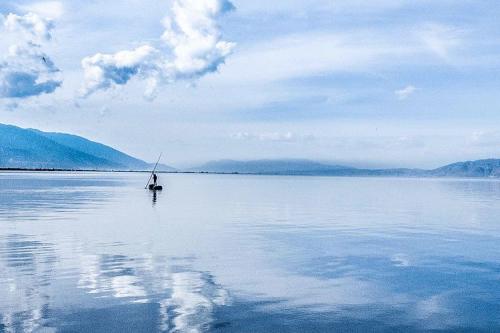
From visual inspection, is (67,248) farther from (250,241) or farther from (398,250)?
(398,250)

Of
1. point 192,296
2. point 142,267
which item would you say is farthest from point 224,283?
point 142,267

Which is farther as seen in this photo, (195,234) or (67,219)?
(67,219)

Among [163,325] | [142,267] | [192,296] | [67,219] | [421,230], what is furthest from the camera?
[67,219]

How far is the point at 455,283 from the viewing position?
828 inches

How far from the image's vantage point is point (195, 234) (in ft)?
118

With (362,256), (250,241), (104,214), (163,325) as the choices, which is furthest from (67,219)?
(163,325)

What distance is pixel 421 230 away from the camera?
40.7m

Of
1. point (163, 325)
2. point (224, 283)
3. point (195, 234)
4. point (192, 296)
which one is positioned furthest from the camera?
point (195, 234)

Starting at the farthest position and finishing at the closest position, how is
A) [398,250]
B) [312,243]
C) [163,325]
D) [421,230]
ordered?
[421,230] < [312,243] < [398,250] < [163,325]

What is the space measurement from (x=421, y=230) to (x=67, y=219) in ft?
93.6

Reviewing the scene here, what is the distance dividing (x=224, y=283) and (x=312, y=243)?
13.1 metres

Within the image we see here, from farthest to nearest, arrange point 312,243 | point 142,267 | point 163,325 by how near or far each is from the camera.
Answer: point 312,243 → point 142,267 → point 163,325

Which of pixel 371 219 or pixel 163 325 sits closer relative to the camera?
pixel 163 325

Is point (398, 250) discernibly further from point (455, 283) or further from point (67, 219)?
point (67, 219)
